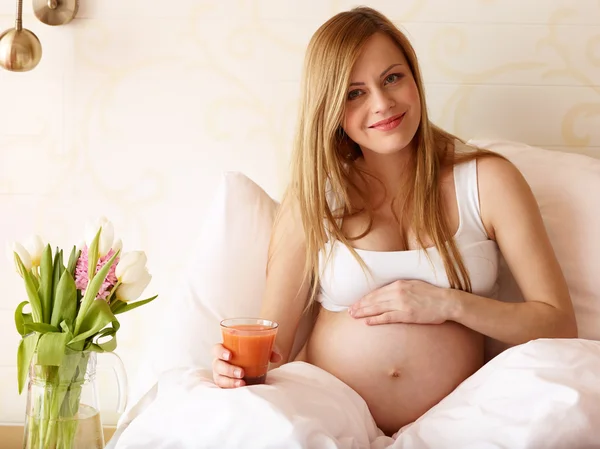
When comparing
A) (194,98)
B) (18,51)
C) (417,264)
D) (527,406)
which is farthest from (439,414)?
(18,51)

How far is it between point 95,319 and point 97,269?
0.36 ft

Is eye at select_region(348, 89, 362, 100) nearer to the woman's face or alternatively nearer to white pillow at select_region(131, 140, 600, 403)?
the woman's face

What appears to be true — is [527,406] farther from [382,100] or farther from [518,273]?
[382,100]

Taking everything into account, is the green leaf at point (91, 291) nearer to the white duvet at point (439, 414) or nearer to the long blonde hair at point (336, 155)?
the white duvet at point (439, 414)

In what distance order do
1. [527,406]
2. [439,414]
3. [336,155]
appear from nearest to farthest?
[527,406] < [439,414] < [336,155]

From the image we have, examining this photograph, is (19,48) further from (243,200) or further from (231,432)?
(231,432)

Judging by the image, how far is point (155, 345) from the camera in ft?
6.13

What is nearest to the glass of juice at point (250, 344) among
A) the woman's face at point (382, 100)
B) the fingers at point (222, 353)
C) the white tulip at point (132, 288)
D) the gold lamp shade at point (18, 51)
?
the fingers at point (222, 353)

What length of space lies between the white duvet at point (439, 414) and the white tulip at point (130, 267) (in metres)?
0.25

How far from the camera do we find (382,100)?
1762 mm

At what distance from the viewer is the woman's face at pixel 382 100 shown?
5.86 ft

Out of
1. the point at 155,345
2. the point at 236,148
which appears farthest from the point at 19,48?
the point at 155,345

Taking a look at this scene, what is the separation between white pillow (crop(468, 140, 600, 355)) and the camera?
183 cm

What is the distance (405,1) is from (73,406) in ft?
4.63
